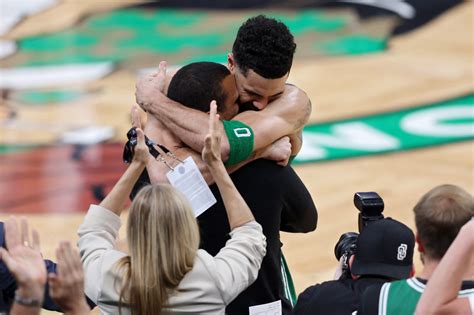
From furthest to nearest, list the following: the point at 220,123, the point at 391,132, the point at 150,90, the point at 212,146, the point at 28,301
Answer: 1. the point at 391,132
2. the point at 150,90
3. the point at 220,123
4. the point at 212,146
5. the point at 28,301

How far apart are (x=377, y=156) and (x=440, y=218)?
4.45 meters

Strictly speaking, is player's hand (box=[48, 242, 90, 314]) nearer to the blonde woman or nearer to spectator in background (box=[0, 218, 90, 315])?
spectator in background (box=[0, 218, 90, 315])

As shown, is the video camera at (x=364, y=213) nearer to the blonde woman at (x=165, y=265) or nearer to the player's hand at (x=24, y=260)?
the blonde woman at (x=165, y=265)

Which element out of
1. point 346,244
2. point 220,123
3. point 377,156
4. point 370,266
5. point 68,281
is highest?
point 220,123

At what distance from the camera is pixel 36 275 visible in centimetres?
201

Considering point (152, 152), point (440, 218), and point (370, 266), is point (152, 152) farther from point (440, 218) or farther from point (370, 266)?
point (440, 218)

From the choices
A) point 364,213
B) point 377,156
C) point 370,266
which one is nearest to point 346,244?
point 364,213

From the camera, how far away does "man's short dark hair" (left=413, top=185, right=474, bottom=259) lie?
7.29ft

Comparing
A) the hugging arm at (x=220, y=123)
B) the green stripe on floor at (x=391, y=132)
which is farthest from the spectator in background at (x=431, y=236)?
the green stripe on floor at (x=391, y=132)

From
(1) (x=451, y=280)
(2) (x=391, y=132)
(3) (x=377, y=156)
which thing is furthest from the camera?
(2) (x=391, y=132)

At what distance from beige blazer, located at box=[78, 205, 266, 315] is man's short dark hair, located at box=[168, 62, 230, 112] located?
1.41 feet

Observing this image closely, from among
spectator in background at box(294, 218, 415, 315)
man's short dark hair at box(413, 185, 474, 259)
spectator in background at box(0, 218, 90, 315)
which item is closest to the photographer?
spectator in background at box(294, 218, 415, 315)

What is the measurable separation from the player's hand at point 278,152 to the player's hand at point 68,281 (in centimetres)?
77

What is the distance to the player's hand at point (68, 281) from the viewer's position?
6.84 ft
